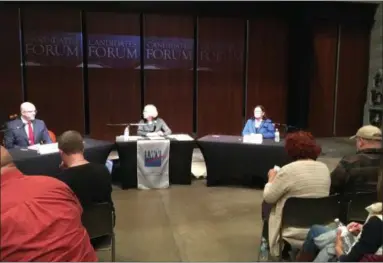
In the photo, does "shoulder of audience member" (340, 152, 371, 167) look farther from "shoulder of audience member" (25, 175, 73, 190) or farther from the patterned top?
"shoulder of audience member" (25, 175, 73, 190)

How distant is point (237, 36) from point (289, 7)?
1278mm

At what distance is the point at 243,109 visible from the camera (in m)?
8.87

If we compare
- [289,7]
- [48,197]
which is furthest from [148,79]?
[48,197]

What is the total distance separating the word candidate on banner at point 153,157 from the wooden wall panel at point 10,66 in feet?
12.8

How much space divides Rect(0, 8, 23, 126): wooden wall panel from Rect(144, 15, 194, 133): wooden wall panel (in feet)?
7.95

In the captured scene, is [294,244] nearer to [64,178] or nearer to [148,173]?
[64,178]

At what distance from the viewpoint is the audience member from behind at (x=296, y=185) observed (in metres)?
2.60

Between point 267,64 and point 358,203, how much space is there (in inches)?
254

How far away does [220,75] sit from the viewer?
868cm

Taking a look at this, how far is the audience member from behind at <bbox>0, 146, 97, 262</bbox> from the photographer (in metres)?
1.27

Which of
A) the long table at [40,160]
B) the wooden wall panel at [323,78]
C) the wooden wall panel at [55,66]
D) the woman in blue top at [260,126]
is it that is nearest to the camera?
the long table at [40,160]

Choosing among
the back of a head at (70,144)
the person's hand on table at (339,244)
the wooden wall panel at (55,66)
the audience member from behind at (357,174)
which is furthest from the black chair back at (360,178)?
the wooden wall panel at (55,66)

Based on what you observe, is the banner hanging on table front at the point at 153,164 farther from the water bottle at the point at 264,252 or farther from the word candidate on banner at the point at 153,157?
the water bottle at the point at 264,252

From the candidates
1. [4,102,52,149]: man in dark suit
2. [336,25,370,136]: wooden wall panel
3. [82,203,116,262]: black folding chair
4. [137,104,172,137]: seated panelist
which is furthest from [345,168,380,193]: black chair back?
[336,25,370,136]: wooden wall panel
